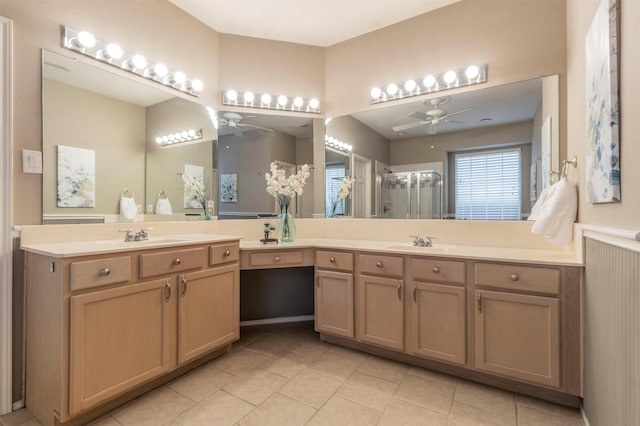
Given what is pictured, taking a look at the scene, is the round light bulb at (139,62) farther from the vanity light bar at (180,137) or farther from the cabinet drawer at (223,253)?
the cabinet drawer at (223,253)

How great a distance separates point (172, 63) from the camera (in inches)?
98.5

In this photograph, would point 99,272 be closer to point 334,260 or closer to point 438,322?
point 334,260

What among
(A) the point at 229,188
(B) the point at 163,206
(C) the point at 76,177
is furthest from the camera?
(A) the point at 229,188

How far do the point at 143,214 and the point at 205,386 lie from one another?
129 centimetres

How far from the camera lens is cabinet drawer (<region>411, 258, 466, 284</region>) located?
1909 mm

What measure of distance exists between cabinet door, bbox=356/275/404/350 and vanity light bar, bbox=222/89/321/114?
1.74 meters

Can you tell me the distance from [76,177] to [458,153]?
8.88 ft

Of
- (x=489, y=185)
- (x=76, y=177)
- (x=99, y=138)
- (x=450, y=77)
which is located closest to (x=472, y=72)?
(x=450, y=77)

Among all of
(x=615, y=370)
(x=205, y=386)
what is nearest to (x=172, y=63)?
(x=205, y=386)

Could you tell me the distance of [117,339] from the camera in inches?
62.9

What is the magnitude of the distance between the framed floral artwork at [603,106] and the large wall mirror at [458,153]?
0.66 metres

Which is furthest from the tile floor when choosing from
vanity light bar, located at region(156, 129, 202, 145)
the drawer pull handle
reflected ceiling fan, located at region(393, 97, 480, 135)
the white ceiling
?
the white ceiling

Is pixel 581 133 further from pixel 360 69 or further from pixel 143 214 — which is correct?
pixel 143 214

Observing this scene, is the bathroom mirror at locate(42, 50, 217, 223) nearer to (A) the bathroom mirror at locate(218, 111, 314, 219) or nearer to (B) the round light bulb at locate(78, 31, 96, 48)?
(B) the round light bulb at locate(78, 31, 96, 48)
